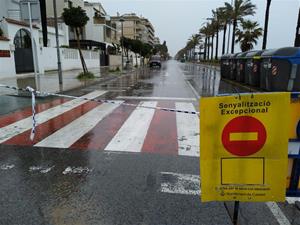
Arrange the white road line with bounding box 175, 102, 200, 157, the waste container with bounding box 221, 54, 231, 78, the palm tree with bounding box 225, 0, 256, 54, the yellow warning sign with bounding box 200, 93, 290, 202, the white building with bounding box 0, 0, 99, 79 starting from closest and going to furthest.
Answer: the yellow warning sign with bounding box 200, 93, 290, 202, the white road line with bounding box 175, 102, 200, 157, the white building with bounding box 0, 0, 99, 79, the waste container with bounding box 221, 54, 231, 78, the palm tree with bounding box 225, 0, 256, 54

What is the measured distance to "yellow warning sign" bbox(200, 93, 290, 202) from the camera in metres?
→ 2.79

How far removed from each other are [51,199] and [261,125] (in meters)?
2.66

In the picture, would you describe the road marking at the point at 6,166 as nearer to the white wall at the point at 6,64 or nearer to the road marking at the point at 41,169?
the road marking at the point at 41,169

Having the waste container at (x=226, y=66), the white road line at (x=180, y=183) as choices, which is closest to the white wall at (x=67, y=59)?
the waste container at (x=226, y=66)

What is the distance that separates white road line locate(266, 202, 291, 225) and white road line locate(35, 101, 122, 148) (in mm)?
3882

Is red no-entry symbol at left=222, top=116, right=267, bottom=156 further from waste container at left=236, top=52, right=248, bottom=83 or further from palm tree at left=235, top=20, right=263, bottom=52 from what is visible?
palm tree at left=235, top=20, right=263, bottom=52

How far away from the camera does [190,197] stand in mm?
3770

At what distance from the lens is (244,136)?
283 centimetres

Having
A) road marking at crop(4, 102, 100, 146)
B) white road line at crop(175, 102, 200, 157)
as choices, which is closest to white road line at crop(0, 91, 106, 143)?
road marking at crop(4, 102, 100, 146)

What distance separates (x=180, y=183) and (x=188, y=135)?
8.60 feet

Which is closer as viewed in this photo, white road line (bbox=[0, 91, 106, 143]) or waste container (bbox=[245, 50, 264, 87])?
white road line (bbox=[0, 91, 106, 143])

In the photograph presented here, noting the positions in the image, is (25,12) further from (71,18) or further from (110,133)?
(110,133)

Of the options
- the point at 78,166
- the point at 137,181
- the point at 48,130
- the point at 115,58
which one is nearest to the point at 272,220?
the point at 137,181

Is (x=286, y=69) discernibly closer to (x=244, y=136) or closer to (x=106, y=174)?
(x=106, y=174)
